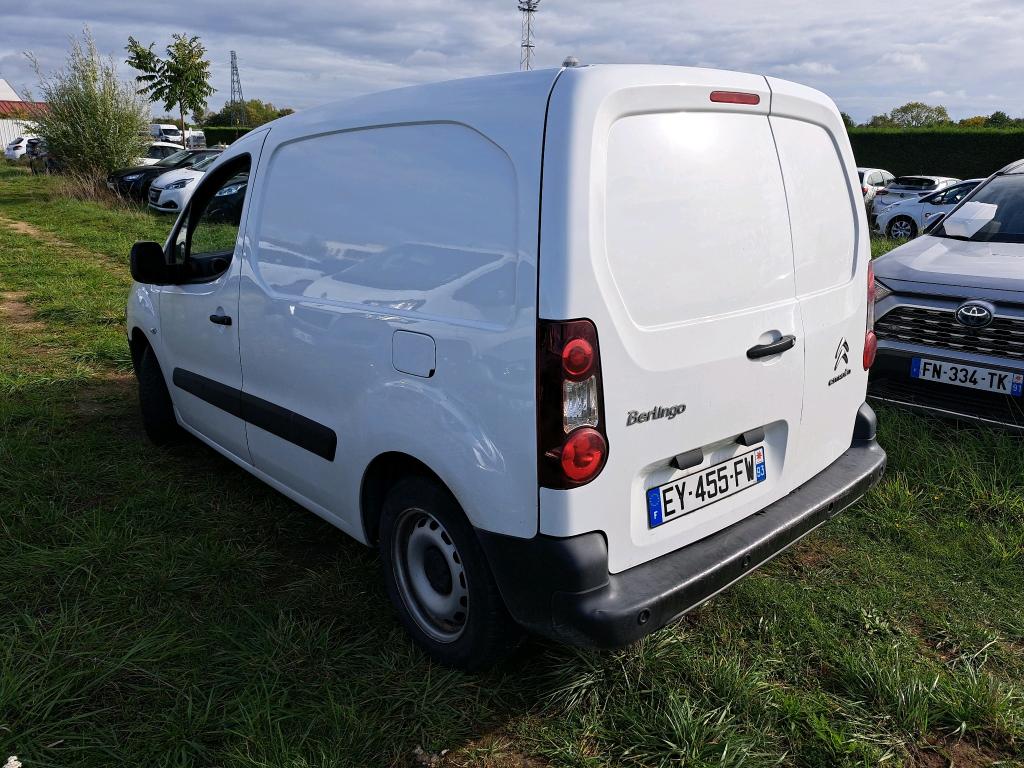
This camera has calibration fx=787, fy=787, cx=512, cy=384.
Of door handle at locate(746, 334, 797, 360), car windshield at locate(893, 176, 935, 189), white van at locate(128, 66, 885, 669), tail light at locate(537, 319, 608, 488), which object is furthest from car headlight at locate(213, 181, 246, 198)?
car windshield at locate(893, 176, 935, 189)

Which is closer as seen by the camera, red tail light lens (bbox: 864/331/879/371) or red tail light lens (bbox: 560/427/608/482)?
red tail light lens (bbox: 560/427/608/482)

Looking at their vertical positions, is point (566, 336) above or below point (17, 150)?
below

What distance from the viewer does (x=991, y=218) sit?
521 centimetres

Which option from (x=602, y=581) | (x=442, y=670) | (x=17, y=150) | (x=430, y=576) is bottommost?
(x=442, y=670)

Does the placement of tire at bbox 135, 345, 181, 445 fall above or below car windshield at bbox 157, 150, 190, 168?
below

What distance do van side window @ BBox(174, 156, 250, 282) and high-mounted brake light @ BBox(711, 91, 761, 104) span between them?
80.4 inches

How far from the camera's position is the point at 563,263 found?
6.64ft

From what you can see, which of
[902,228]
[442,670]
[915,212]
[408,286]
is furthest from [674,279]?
[902,228]

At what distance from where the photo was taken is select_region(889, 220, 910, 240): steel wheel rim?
51.3ft

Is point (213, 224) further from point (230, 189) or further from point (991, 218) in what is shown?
point (991, 218)

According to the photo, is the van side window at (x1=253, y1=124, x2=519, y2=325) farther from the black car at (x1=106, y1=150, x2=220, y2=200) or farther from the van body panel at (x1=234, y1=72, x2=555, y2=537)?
the black car at (x1=106, y1=150, x2=220, y2=200)

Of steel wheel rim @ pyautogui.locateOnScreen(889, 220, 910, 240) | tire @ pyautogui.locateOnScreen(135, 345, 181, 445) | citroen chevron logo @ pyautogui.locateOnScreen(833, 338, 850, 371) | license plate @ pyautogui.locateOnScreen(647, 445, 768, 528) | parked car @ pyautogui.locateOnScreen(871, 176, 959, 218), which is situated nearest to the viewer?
license plate @ pyautogui.locateOnScreen(647, 445, 768, 528)

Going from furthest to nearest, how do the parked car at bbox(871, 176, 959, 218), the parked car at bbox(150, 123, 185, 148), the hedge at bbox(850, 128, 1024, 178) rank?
the parked car at bbox(150, 123, 185, 148)
the hedge at bbox(850, 128, 1024, 178)
the parked car at bbox(871, 176, 959, 218)

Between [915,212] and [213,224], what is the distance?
15133 mm
